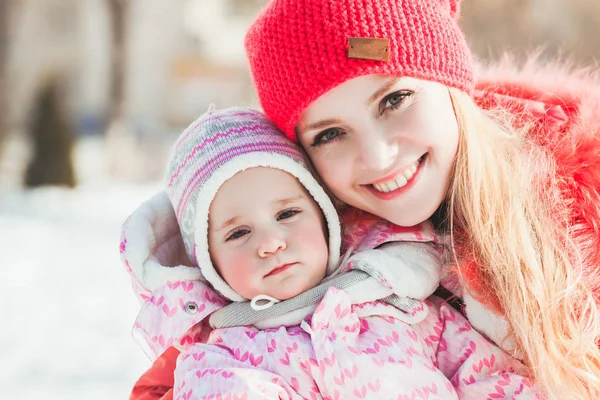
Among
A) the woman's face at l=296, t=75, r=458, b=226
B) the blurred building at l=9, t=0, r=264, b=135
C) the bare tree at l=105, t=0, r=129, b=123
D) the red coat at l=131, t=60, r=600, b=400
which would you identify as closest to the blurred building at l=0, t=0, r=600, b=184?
the blurred building at l=9, t=0, r=264, b=135

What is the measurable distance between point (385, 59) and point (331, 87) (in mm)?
138

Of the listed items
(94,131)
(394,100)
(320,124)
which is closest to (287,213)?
(320,124)

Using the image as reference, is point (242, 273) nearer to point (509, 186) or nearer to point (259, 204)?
point (259, 204)

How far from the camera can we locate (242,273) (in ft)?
5.32

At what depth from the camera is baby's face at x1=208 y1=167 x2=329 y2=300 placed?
1.60 meters

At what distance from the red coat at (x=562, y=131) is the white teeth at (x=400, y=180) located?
Answer: 0.24 meters

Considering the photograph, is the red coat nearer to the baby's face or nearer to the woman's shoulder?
the woman's shoulder

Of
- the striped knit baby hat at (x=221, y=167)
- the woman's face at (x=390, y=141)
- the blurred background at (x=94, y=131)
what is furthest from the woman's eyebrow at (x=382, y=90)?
the blurred background at (x=94, y=131)

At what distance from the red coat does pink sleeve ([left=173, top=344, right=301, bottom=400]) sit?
0.21 meters

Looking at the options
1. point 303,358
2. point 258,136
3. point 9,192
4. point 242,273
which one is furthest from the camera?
point 9,192

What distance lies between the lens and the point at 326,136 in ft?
5.45

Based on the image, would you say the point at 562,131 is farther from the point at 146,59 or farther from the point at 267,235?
the point at 146,59

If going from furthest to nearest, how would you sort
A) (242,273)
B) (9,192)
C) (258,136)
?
(9,192) → (258,136) → (242,273)

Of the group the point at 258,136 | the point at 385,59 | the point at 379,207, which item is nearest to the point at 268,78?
the point at 258,136
